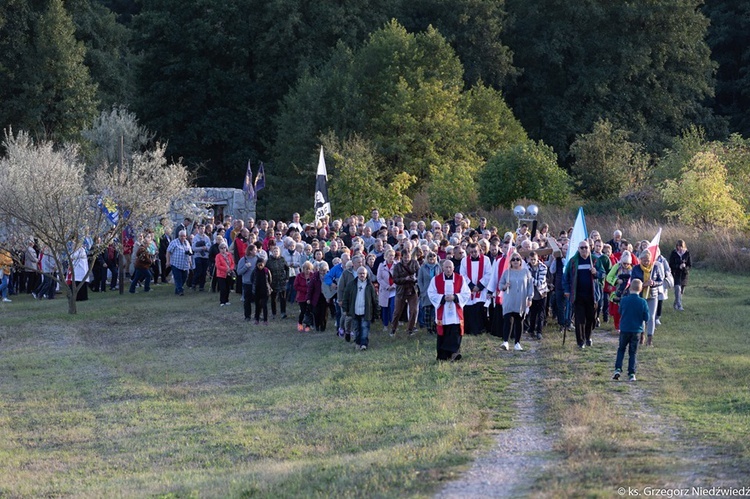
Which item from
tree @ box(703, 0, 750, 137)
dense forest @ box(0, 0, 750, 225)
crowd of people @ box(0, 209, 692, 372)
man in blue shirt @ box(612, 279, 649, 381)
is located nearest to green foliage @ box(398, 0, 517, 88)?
dense forest @ box(0, 0, 750, 225)

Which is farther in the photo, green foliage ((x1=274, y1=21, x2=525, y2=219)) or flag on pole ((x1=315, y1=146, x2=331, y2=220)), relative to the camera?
green foliage ((x1=274, y1=21, x2=525, y2=219))

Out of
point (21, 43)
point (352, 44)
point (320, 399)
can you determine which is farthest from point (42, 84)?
point (320, 399)

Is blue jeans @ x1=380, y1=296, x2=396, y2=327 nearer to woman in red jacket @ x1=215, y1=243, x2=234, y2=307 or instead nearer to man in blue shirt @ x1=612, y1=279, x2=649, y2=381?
woman in red jacket @ x1=215, y1=243, x2=234, y2=307

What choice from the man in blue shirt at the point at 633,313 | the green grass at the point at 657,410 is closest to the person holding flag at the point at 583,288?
the green grass at the point at 657,410

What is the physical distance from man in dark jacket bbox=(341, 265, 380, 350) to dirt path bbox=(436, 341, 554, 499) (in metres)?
4.88

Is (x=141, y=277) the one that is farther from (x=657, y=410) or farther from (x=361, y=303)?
(x=657, y=410)

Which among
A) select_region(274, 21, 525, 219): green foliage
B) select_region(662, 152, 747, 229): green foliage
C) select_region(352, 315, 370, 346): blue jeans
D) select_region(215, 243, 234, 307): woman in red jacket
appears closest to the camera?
select_region(352, 315, 370, 346): blue jeans

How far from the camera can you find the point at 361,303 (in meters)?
21.4

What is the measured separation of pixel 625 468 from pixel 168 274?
24.0 m

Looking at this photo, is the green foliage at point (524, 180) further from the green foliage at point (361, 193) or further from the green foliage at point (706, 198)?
the green foliage at point (706, 198)

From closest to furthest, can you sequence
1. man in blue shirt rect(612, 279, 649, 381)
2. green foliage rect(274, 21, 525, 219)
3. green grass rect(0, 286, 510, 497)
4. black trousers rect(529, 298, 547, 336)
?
1. green grass rect(0, 286, 510, 497)
2. man in blue shirt rect(612, 279, 649, 381)
3. black trousers rect(529, 298, 547, 336)
4. green foliage rect(274, 21, 525, 219)

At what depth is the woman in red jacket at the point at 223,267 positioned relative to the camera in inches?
1109

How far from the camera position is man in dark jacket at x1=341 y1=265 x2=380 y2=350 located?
2138cm

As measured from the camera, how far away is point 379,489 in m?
11.7
